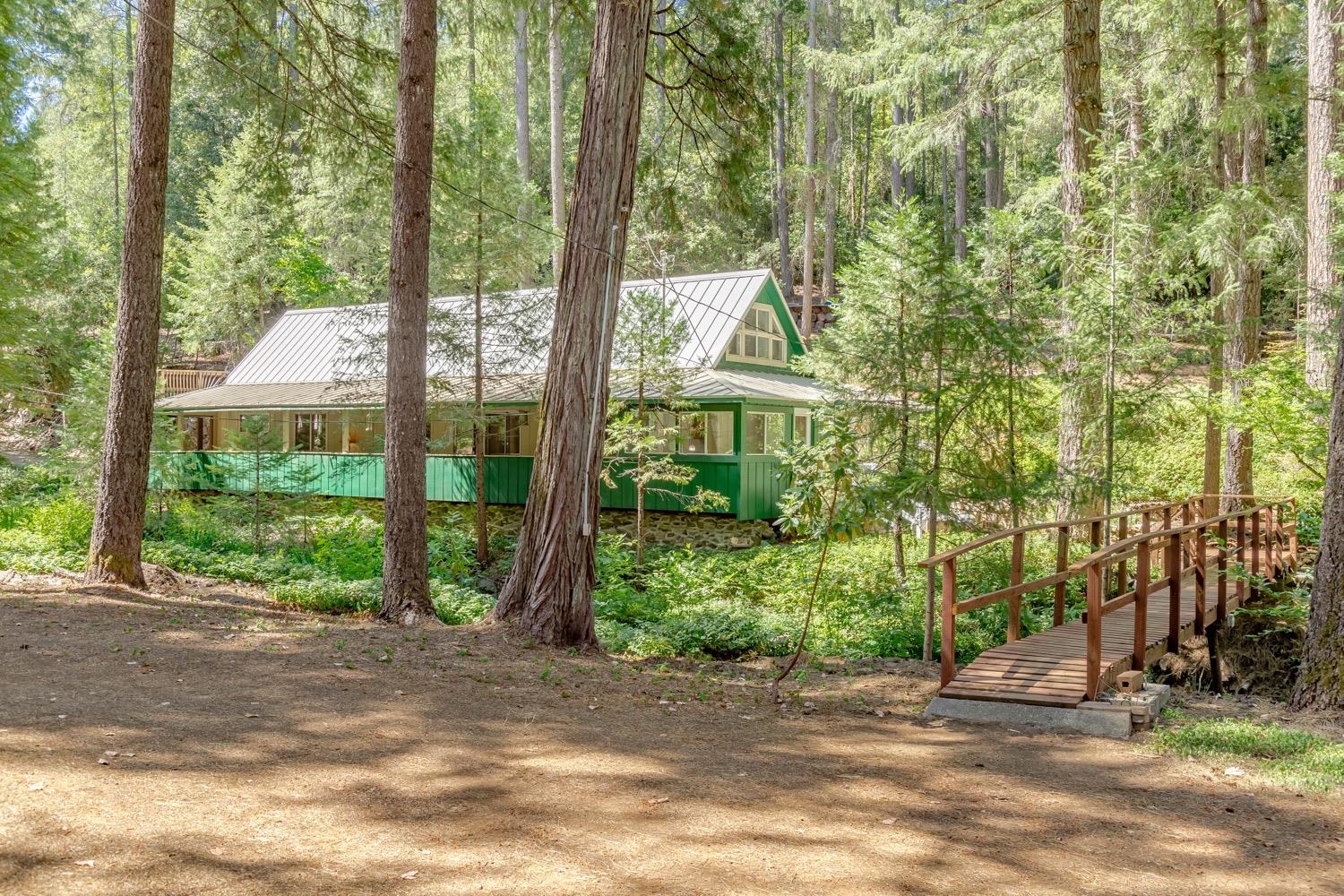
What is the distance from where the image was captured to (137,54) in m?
9.47

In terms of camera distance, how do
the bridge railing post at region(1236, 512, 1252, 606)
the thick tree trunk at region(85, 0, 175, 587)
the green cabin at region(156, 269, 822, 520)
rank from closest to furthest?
the thick tree trunk at region(85, 0, 175, 587) → the bridge railing post at region(1236, 512, 1252, 606) → the green cabin at region(156, 269, 822, 520)

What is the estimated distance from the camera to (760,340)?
19.8m

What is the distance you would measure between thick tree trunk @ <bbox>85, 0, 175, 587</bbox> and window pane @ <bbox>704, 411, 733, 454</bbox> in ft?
30.6

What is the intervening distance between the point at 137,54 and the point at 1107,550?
969 centimetres

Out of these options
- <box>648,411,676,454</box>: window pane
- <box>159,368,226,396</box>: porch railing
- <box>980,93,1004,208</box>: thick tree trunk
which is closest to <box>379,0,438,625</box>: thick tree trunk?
<box>648,411,676,454</box>: window pane

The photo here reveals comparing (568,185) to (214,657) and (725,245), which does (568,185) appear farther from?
(214,657)

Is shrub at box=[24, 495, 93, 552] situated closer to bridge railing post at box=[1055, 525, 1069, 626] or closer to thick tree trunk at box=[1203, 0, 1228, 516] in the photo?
bridge railing post at box=[1055, 525, 1069, 626]

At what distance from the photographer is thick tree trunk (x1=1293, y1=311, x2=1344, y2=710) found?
5.94 metres

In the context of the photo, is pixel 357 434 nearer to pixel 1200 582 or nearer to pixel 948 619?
pixel 948 619

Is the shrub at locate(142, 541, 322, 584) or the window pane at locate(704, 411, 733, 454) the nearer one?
the shrub at locate(142, 541, 322, 584)

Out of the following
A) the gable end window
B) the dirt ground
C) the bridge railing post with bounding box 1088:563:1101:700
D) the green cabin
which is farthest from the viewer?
the gable end window

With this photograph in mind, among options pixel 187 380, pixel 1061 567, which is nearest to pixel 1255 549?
pixel 1061 567

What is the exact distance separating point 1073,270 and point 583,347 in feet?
22.1

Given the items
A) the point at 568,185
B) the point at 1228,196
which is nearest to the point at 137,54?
the point at 1228,196
